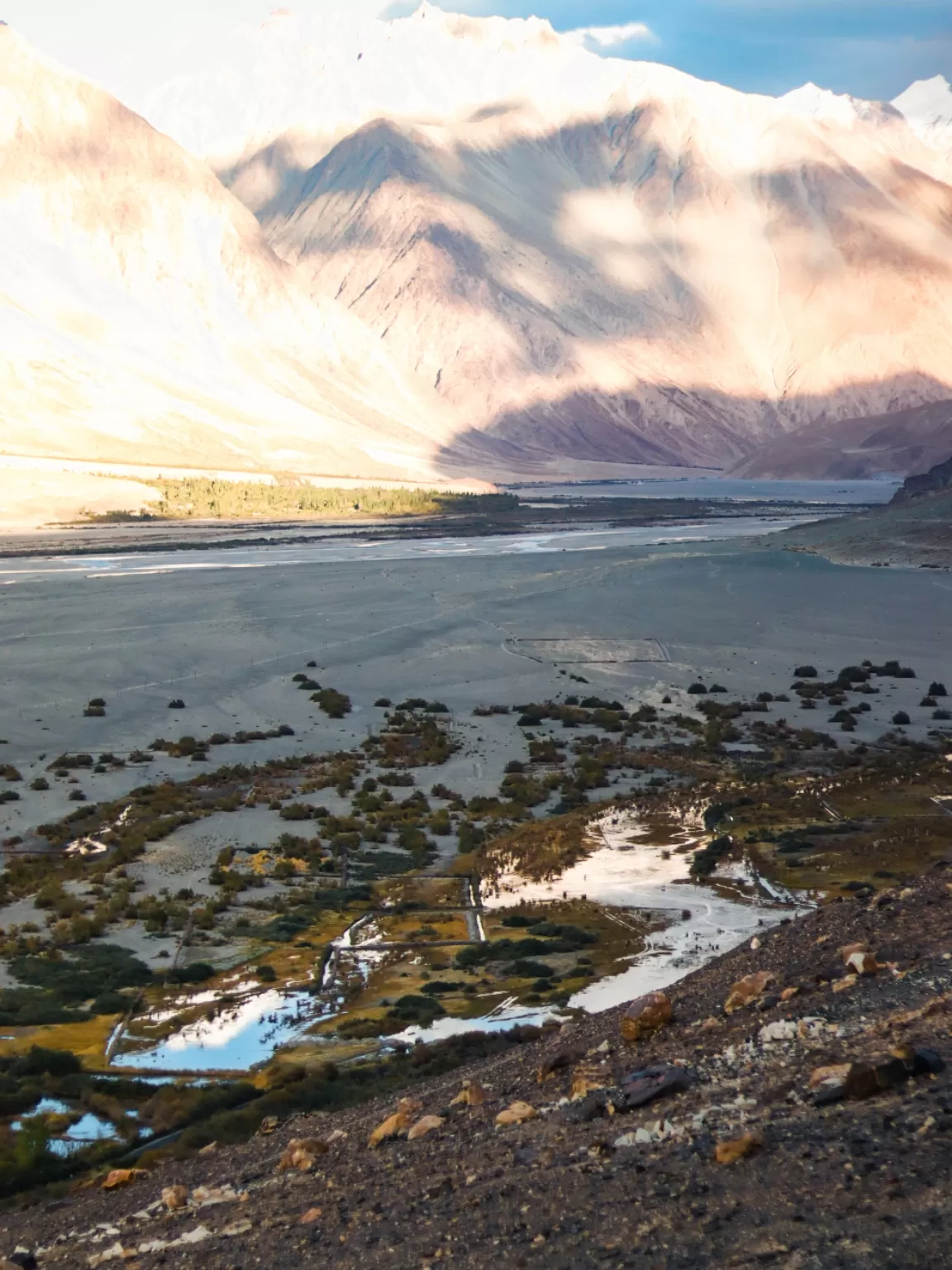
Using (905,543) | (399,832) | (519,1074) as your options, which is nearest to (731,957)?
(519,1074)

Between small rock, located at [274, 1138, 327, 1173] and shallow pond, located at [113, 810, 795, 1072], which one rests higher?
small rock, located at [274, 1138, 327, 1173]

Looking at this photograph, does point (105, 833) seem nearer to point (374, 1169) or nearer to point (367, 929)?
point (367, 929)

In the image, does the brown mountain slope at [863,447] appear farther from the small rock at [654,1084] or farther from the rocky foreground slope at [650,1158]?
the small rock at [654,1084]

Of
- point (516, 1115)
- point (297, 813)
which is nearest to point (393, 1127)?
point (516, 1115)

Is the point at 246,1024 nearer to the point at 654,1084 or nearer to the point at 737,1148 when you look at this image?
the point at 654,1084

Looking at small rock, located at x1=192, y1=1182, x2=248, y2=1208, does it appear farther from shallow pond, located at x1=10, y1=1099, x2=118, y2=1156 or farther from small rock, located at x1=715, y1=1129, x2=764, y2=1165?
small rock, located at x1=715, y1=1129, x2=764, y2=1165

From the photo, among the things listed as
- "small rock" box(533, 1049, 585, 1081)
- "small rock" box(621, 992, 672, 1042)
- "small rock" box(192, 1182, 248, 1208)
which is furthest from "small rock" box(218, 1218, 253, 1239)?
"small rock" box(621, 992, 672, 1042)

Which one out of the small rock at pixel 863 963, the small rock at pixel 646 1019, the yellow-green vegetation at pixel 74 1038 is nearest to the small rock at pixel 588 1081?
the small rock at pixel 646 1019
